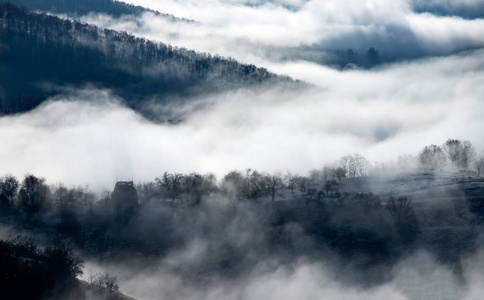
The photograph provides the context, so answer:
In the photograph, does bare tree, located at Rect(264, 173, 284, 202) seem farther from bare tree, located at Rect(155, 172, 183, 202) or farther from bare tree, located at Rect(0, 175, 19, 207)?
bare tree, located at Rect(0, 175, 19, 207)

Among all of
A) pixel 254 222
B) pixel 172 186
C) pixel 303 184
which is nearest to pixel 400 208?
pixel 303 184

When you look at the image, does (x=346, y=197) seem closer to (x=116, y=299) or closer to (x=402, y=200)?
(x=402, y=200)

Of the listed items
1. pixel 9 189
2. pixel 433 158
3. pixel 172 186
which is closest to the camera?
pixel 9 189

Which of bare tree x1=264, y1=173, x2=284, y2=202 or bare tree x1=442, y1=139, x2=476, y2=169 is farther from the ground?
bare tree x1=442, y1=139, x2=476, y2=169

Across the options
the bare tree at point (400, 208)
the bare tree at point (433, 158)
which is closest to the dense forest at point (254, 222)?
the bare tree at point (400, 208)

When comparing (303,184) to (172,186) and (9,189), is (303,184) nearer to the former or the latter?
(172,186)

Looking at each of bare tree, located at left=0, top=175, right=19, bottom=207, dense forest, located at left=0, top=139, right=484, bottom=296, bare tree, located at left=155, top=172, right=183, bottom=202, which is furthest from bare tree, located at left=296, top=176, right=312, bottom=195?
bare tree, located at left=0, top=175, right=19, bottom=207

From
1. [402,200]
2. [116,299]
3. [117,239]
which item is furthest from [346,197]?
[116,299]

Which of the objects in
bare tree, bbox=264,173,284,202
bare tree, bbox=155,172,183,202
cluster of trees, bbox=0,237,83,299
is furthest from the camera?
bare tree, bbox=155,172,183,202

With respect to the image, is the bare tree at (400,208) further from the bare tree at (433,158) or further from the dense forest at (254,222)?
the bare tree at (433,158)
